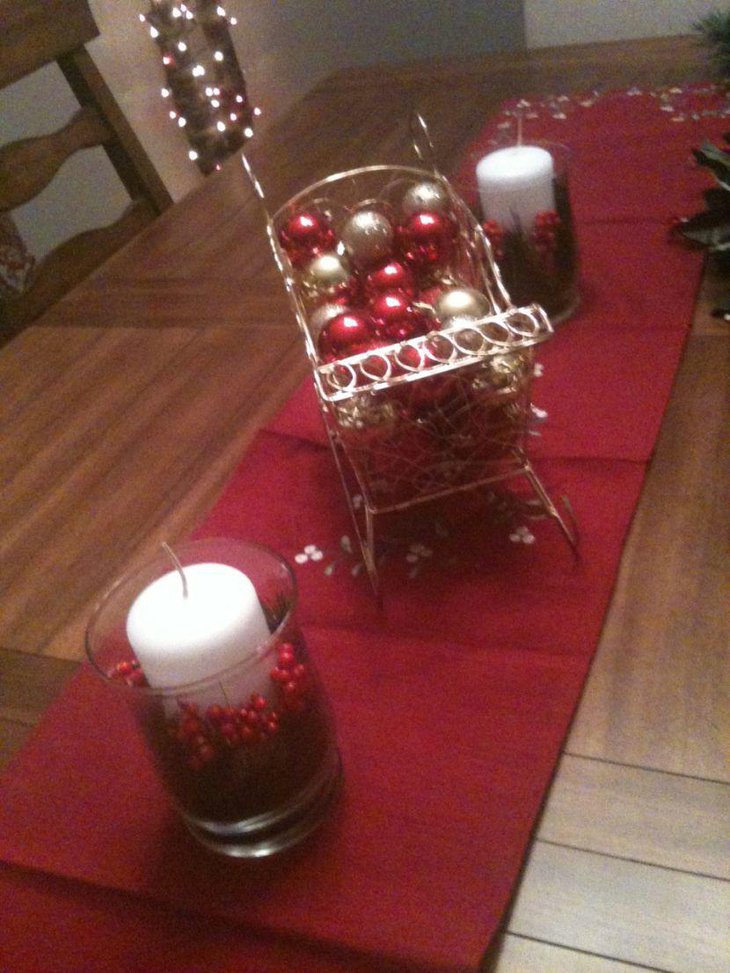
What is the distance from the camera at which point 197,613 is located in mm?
445

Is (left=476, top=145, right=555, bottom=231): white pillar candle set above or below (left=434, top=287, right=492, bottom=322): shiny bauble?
below

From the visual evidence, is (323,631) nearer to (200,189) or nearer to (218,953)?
(218,953)

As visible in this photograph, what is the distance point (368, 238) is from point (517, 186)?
146 millimetres

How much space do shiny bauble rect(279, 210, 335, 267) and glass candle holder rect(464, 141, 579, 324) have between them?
139 millimetres

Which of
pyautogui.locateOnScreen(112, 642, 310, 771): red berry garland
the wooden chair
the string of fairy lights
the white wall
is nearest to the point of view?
pyautogui.locateOnScreen(112, 642, 310, 771): red berry garland

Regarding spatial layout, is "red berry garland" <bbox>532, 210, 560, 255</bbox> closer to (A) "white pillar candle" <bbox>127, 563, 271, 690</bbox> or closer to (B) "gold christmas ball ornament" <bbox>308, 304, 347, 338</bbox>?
(B) "gold christmas ball ornament" <bbox>308, 304, 347, 338</bbox>

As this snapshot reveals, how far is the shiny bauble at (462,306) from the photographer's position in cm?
61

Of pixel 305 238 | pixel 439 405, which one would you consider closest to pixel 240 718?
pixel 439 405

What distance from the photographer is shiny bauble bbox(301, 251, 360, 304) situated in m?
0.73

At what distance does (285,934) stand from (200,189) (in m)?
1.07

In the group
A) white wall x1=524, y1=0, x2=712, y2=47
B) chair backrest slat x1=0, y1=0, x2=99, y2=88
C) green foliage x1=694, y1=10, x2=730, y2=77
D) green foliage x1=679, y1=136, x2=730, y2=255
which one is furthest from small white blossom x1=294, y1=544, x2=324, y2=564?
white wall x1=524, y1=0, x2=712, y2=47

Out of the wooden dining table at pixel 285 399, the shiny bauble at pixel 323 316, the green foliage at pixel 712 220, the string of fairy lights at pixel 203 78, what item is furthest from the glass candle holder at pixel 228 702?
the string of fairy lights at pixel 203 78

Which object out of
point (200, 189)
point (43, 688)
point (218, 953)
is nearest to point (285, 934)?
point (218, 953)

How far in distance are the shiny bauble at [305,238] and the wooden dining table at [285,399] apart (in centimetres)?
13
